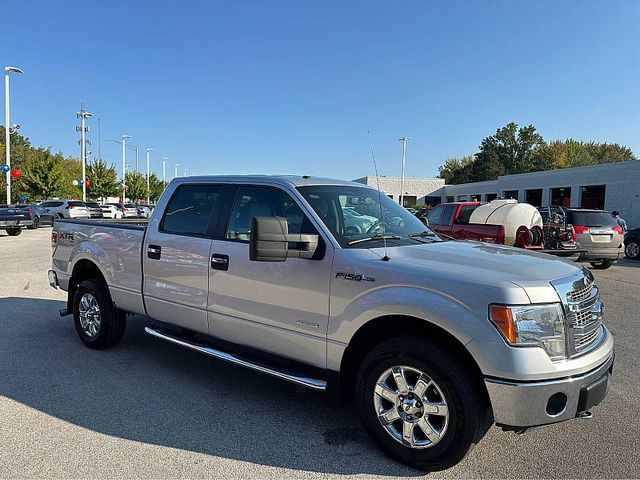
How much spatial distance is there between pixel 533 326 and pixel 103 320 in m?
4.50

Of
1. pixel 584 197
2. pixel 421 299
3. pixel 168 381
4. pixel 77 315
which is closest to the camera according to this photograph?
pixel 421 299

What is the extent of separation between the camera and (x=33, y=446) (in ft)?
11.1

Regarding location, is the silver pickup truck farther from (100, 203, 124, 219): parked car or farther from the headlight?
(100, 203, 124, 219): parked car

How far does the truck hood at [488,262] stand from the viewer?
3.02 meters

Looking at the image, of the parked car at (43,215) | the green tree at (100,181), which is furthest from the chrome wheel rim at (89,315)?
the green tree at (100,181)

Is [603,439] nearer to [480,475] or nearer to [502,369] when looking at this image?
[480,475]

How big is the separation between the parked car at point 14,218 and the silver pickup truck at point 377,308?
20978mm

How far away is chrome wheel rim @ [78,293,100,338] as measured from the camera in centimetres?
550

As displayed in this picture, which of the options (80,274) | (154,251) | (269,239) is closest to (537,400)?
(269,239)

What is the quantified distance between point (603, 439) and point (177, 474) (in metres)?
3.07

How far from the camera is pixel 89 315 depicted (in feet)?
18.4

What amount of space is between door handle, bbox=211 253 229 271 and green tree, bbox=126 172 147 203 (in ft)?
261

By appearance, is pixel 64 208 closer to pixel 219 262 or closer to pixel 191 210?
pixel 191 210

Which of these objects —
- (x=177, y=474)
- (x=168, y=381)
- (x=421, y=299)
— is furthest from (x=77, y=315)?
(x=421, y=299)
